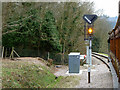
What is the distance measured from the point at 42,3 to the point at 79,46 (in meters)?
7.09

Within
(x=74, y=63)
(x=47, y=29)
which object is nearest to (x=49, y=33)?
(x=47, y=29)

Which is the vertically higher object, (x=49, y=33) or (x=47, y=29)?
(x=47, y=29)

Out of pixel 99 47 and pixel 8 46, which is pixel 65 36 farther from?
pixel 99 47

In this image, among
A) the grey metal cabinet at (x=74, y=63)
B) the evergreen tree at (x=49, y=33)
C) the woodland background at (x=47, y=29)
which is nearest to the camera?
the grey metal cabinet at (x=74, y=63)

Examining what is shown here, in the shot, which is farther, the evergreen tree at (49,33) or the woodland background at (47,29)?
the evergreen tree at (49,33)

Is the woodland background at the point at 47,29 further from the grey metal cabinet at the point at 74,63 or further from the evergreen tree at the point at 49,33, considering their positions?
the grey metal cabinet at the point at 74,63

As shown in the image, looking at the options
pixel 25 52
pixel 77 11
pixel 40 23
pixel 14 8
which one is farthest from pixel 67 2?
pixel 25 52

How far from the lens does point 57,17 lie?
2256cm

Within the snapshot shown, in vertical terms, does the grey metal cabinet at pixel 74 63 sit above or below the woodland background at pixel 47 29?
below

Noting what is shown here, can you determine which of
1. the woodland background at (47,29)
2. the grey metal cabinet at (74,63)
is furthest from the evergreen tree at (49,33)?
the grey metal cabinet at (74,63)

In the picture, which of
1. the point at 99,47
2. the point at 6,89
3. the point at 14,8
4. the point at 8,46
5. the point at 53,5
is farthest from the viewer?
the point at 99,47

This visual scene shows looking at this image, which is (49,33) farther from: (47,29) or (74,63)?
(74,63)

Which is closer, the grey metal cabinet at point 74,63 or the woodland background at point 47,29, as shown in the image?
the grey metal cabinet at point 74,63

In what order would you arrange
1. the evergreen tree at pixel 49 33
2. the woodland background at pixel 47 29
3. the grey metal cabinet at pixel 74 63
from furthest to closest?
the evergreen tree at pixel 49 33, the woodland background at pixel 47 29, the grey metal cabinet at pixel 74 63
